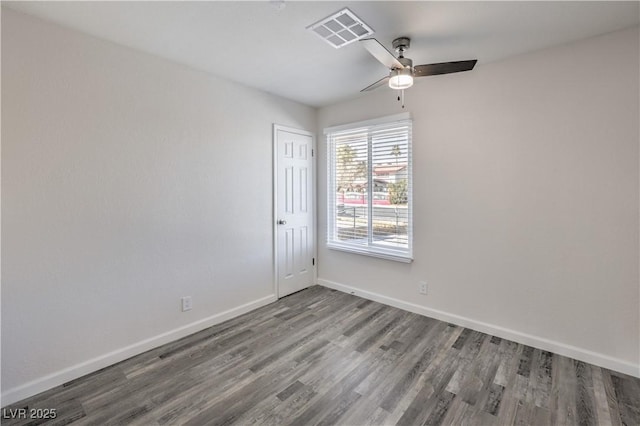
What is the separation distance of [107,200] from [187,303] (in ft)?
3.85

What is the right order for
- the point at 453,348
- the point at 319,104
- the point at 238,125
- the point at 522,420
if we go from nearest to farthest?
the point at 522,420, the point at 453,348, the point at 238,125, the point at 319,104

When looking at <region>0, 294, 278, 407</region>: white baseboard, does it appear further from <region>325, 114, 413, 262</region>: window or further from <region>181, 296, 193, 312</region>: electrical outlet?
<region>325, 114, 413, 262</region>: window

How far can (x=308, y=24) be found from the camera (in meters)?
2.13

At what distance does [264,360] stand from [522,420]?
1.79 m

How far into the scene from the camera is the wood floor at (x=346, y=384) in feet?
6.04

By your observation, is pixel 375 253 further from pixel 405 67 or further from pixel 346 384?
pixel 405 67

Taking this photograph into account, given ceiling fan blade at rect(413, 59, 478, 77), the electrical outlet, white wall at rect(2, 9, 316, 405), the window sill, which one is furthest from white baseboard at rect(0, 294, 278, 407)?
ceiling fan blade at rect(413, 59, 478, 77)

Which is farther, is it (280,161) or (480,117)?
(280,161)

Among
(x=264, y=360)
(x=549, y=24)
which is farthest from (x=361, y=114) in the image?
(x=264, y=360)

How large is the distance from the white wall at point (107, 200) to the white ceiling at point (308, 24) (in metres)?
0.28

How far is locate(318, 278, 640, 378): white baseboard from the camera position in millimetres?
2293

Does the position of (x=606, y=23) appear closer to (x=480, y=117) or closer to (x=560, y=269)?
(x=480, y=117)

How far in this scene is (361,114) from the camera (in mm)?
3754

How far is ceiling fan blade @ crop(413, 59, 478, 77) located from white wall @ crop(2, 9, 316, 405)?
1.90 meters
